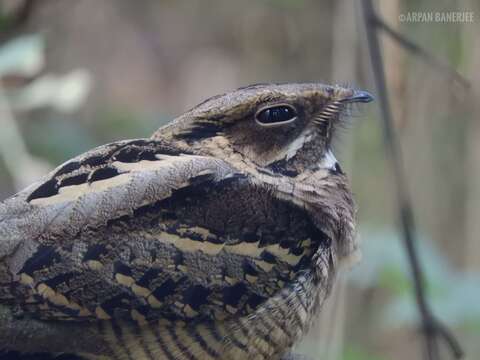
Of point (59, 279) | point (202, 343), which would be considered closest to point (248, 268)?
point (202, 343)

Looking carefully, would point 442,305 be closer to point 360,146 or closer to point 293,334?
point 293,334

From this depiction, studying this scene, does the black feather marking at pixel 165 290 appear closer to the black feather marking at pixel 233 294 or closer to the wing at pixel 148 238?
the wing at pixel 148 238

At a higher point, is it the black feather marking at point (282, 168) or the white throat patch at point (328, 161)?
the black feather marking at point (282, 168)

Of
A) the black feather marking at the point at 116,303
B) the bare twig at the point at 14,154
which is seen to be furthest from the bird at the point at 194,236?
the bare twig at the point at 14,154

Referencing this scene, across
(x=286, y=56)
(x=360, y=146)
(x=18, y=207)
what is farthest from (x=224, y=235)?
(x=286, y=56)

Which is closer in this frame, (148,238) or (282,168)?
(148,238)

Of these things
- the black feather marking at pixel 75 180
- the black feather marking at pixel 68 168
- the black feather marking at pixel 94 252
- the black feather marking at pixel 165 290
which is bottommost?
the black feather marking at pixel 165 290

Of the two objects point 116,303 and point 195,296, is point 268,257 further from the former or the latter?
point 116,303
